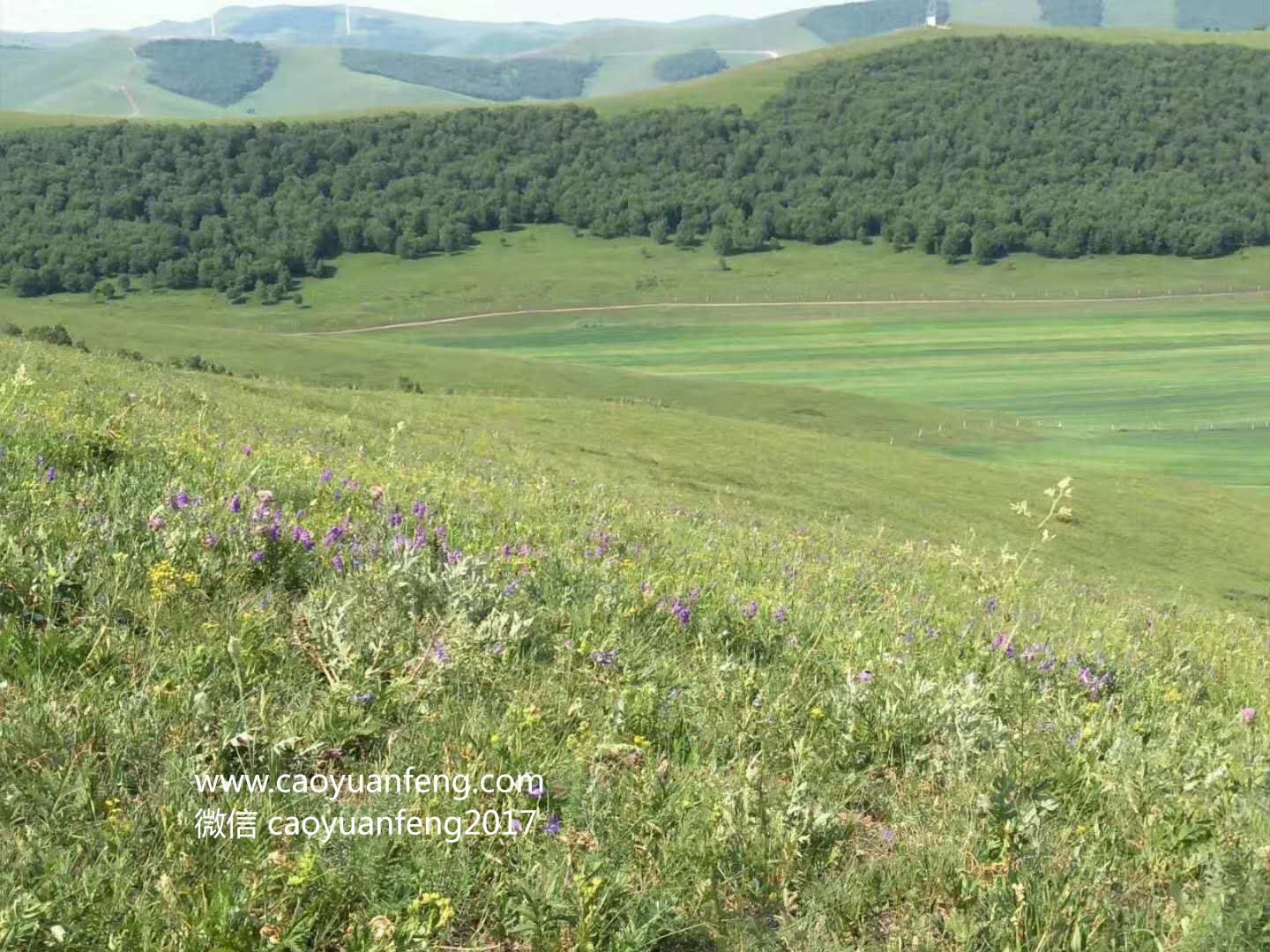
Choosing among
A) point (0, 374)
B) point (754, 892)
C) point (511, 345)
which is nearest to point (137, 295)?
point (511, 345)

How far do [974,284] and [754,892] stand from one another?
178561 millimetres

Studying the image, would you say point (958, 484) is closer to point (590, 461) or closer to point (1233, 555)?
point (1233, 555)

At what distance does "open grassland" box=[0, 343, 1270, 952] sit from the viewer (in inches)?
147

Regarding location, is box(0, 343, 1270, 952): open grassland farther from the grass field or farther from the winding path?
the winding path

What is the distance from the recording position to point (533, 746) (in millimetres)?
4703

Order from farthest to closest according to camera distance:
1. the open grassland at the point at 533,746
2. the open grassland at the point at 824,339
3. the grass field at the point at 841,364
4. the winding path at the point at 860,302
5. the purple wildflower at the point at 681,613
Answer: the winding path at the point at 860,302 < the open grassland at the point at 824,339 < the grass field at the point at 841,364 < the purple wildflower at the point at 681,613 < the open grassland at the point at 533,746

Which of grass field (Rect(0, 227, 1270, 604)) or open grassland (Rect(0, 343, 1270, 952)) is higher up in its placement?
open grassland (Rect(0, 343, 1270, 952))

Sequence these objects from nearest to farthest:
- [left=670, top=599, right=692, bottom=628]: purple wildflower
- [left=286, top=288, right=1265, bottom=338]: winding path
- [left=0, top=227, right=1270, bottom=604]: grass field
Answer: [left=670, top=599, right=692, bottom=628]: purple wildflower → [left=0, top=227, right=1270, bottom=604]: grass field → [left=286, top=288, right=1265, bottom=338]: winding path

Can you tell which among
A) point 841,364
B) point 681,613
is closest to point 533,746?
point 681,613

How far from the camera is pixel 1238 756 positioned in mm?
5637

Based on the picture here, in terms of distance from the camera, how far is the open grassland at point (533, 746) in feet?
12.3

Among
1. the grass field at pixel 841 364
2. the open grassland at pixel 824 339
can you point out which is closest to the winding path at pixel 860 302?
the open grassland at pixel 824 339

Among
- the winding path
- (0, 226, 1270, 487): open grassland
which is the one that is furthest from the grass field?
the winding path

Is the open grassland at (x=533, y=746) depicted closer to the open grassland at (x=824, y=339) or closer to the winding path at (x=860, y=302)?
the open grassland at (x=824, y=339)
